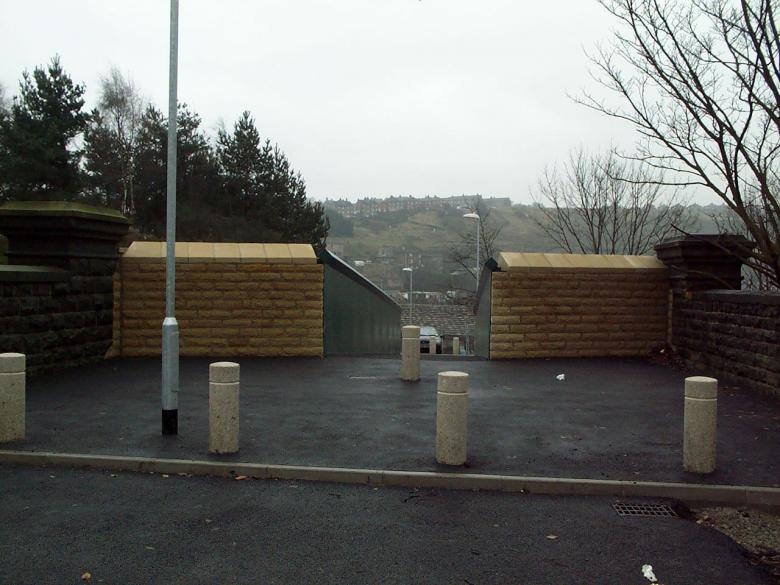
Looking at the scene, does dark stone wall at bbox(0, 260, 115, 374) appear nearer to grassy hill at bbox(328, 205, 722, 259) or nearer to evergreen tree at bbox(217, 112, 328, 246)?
evergreen tree at bbox(217, 112, 328, 246)

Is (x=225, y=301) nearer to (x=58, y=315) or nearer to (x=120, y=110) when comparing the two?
(x=58, y=315)

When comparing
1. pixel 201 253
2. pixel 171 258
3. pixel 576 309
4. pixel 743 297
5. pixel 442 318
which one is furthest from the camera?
pixel 442 318

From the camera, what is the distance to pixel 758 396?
33.0ft

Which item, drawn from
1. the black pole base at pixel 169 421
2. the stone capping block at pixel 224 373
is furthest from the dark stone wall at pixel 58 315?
the stone capping block at pixel 224 373

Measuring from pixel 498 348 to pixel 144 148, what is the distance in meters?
31.6

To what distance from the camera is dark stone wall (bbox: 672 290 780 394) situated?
33.3 ft

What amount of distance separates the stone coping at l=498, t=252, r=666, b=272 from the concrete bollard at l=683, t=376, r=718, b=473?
27.9ft

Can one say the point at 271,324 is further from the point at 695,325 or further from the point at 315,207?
the point at 315,207

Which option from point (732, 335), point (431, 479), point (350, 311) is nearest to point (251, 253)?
point (350, 311)

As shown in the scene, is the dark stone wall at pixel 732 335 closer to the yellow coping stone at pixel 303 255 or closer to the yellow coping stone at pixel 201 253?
the yellow coping stone at pixel 303 255

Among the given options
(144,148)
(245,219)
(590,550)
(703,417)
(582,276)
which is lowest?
(590,550)

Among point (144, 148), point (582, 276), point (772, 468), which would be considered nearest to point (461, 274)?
point (144, 148)

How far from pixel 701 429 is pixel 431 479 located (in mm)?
2518

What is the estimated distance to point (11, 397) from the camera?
6.64 meters
